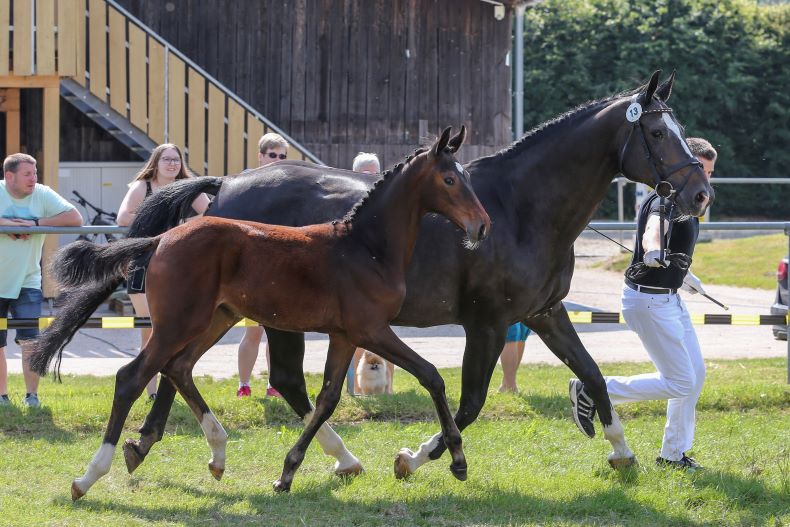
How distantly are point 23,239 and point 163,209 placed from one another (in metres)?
2.42

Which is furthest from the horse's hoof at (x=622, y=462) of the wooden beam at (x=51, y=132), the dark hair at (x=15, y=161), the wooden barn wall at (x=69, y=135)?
the wooden barn wall at (x=69, y=135)

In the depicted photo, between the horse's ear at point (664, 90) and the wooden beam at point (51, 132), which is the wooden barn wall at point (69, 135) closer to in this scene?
the wooden beam at point (51, 132)

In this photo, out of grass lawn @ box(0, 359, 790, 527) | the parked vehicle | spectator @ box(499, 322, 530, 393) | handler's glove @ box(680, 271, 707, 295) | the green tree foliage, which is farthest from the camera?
the green tree foliage

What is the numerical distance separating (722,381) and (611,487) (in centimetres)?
440

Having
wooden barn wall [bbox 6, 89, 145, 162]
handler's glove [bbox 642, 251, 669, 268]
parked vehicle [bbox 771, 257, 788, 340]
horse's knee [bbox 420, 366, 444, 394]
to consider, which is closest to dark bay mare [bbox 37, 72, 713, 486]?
handler's glove [bbox 642, 251, 669, 268]

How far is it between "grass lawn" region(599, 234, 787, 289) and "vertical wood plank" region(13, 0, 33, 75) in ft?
40.4

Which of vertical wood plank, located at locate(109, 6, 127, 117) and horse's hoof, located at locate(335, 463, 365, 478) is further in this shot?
vertical wood plank, located at locate(109, 6, 127, 117)

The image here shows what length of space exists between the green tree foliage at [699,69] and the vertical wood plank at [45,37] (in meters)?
19.7

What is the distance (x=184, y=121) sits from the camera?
16266 mm

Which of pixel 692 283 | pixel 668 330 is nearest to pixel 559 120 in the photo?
pixel 692 283

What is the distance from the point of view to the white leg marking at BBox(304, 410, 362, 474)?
6.76m

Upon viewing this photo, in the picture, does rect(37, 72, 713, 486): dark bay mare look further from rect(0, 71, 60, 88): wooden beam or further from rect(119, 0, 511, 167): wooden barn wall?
rect(119, 0, 511, 167): wooden barn wall

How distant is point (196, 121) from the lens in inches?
644

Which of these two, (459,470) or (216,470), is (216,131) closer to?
(216,470)
